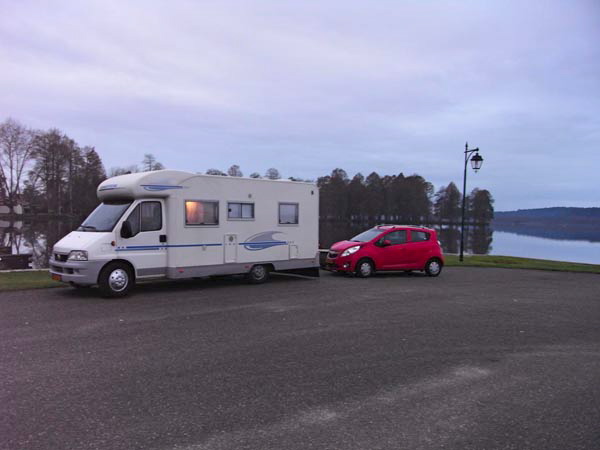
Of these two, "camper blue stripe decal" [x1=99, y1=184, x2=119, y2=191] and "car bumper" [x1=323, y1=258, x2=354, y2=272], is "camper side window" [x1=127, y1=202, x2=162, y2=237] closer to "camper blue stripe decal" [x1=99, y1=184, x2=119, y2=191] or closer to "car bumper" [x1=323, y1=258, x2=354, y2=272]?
"camper blue stripe decal" [x1=99, y1=184, x2=119, y2=191]

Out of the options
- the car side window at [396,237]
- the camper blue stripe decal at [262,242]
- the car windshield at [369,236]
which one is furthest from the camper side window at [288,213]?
the car side window at [396,237]

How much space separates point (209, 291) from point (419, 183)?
4377 inches

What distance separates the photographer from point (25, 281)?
12.1 meters

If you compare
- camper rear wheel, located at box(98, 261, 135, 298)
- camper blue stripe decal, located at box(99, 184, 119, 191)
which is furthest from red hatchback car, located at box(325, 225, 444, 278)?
camper blue stripe decal, located at box(99, 184, 119, 191)

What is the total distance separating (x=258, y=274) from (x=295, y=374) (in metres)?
7.58

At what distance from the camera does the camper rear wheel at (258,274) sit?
498 inches

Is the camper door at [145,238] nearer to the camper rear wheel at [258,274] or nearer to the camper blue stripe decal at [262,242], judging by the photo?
the camper blue stripe decal at [262,242]

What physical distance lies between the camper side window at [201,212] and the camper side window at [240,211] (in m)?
0.39

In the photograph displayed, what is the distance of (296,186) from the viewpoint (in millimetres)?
13492

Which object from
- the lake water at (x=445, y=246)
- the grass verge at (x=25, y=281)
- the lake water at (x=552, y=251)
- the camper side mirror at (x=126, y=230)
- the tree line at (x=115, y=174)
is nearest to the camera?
the camper side mirror at (x=126, y=230)

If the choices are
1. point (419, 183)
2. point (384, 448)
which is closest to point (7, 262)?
point (384, 448)

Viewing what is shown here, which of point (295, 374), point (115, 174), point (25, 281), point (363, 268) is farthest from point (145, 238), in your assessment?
point (115, 174)

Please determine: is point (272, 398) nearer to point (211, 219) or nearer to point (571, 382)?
point (571, 382)

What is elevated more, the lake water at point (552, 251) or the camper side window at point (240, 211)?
the camper side window at point (240, 211)
